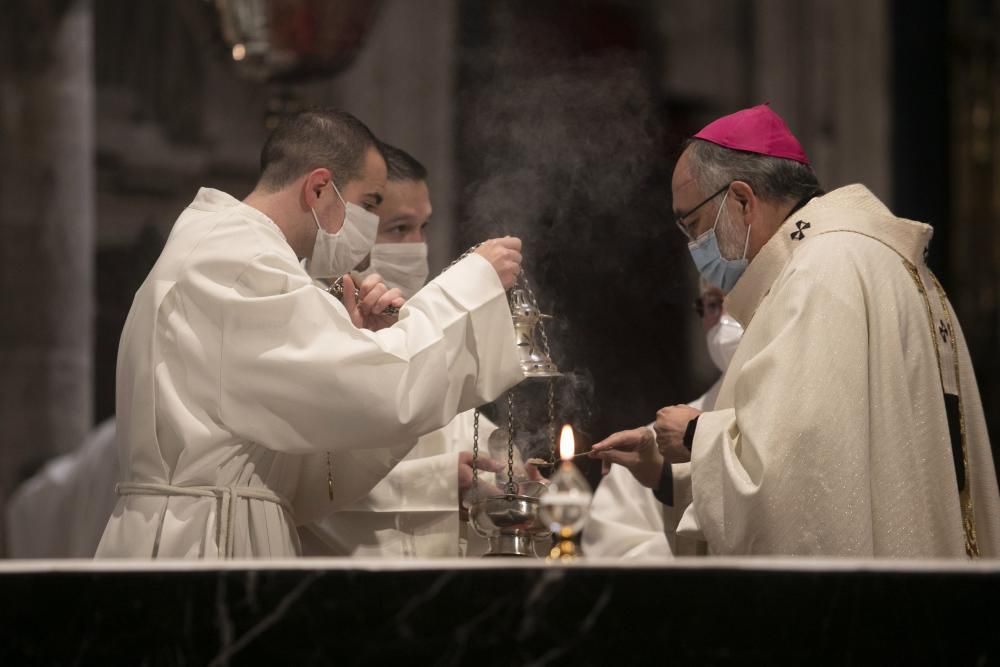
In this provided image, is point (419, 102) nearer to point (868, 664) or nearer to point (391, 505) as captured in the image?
point (391, 505)

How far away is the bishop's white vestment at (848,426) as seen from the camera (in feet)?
11.0

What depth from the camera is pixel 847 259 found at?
141 inches

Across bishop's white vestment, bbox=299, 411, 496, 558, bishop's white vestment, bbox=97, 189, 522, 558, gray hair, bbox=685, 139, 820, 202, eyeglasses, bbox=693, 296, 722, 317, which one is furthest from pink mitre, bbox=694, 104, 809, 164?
bishop's white vestment, bbox=299, 411, 496, 558

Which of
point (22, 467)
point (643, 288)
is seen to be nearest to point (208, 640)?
point (643, 288)

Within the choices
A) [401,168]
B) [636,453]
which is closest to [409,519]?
[636,453]

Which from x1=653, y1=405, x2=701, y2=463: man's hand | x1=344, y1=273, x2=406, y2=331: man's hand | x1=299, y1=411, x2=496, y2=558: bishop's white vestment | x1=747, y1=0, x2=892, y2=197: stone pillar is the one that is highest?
x1=747, y1=0, x2=892, y2=197: stone pillar

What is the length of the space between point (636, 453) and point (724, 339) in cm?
114

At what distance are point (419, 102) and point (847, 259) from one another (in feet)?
14.2

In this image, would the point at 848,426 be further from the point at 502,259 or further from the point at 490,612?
the point at 490,612

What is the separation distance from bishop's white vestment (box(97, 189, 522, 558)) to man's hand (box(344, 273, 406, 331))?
222mm

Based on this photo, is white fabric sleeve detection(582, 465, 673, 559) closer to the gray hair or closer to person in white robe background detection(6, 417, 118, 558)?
the gray hair

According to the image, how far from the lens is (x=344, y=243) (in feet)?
13.1

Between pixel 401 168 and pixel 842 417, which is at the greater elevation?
pixel 401 168

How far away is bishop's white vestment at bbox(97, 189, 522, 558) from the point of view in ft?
11.2
